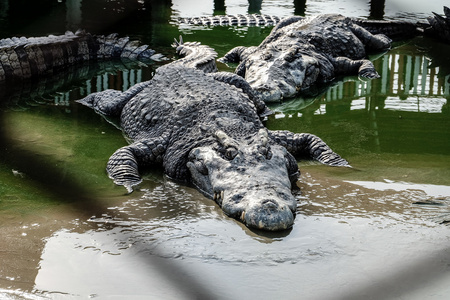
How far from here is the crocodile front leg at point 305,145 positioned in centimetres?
528

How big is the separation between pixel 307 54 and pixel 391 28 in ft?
9.01

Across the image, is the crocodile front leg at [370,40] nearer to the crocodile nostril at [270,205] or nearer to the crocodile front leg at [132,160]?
the crocodile front leg at [132,160]

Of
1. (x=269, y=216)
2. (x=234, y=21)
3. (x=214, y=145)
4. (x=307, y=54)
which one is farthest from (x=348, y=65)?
(x=269, y=216)

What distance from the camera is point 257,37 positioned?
33.8 ft

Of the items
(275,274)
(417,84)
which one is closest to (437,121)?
(417,84)

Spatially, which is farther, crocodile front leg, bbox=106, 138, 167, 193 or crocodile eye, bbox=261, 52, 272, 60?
crocodile eye, bbox=261, 52, 272, 60

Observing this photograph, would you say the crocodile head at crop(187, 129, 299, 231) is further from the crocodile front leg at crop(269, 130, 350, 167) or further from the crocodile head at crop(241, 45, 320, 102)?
the crocodile head at crop(241, 45, 320, 102)

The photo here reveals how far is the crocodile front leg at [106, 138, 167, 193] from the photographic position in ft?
15.6

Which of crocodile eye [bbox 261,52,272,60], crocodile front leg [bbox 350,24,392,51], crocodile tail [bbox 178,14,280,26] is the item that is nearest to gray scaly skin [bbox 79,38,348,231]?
crocodile eye [bbox 261,52,272,60]

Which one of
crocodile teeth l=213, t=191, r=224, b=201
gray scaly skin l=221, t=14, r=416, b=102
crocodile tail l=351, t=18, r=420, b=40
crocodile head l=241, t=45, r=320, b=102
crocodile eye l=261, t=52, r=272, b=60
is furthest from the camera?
crocodile tail l=351, t=18, r=420, b=40

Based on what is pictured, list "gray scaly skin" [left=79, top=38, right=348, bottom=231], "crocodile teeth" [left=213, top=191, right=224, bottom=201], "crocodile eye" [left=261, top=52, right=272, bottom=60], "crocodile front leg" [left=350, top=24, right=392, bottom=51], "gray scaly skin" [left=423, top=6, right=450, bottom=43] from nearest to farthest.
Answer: "gray scaly skin" [left=79, top=38, right=348, bottom=231] → "crocodile teeth" [left=213, top=191, right=224, bottom=201] → "crocodile eye" [left=261, top=52, right=272, bottom=60] → "crocodile front leg" [left=350, top=24, right=392, bottom=51] → "gray scaly skin" [left=423, top=6, right=450, bottom=43]

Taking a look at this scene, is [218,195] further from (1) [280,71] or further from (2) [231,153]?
(1) [280,71]

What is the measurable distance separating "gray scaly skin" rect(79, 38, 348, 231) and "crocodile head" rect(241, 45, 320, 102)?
67cm

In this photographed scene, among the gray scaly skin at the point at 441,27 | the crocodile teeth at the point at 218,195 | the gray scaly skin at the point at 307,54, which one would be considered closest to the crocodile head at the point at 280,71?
the gray scaly skin at the point at 307,54
